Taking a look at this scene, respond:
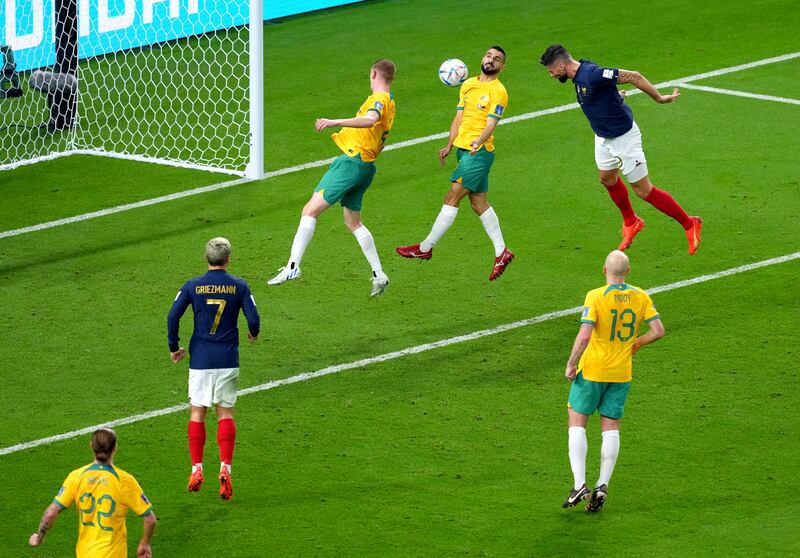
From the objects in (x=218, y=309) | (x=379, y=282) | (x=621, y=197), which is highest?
(x=621, y=197)

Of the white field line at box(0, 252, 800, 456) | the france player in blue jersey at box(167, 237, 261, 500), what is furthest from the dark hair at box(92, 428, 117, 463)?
the white field line at box(0, 252, 800, 456)

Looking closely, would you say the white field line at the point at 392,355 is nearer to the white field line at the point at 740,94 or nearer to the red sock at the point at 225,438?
the red sock at the point at 225,438

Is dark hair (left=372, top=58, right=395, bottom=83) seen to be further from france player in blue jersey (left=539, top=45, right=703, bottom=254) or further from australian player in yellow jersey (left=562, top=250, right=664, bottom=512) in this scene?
australian player in yellow jersey (left=562, top=250, right=664, bottom=512)

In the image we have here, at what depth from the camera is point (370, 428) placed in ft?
38.4

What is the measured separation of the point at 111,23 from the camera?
66.7 ft

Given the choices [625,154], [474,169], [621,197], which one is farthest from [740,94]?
[474,169]

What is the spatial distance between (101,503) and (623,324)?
3641mm

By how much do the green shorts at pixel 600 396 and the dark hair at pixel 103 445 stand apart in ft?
10.8

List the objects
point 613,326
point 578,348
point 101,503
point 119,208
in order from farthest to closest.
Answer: point 119,208, point 613,326, point 578,348, point 101,503

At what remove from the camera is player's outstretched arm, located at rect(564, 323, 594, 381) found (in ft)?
32.3

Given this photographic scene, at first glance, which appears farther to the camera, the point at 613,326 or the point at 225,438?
the point at 225,438

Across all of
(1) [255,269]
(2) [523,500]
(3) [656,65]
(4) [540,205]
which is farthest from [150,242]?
(3) [656,65]

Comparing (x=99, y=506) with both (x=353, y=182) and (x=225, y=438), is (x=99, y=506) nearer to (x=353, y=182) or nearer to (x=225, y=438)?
(x=225, y=438)

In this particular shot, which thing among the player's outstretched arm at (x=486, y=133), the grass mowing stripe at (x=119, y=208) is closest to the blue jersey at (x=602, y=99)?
the player's outstretched arm at (x=486, y=133)
